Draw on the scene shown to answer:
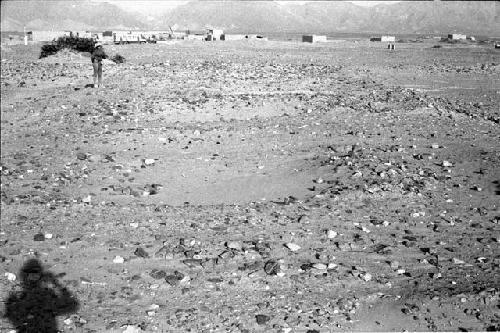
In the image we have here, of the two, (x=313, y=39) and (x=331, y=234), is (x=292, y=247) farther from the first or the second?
(x=313, y=39)

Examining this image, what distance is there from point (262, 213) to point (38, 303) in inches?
114

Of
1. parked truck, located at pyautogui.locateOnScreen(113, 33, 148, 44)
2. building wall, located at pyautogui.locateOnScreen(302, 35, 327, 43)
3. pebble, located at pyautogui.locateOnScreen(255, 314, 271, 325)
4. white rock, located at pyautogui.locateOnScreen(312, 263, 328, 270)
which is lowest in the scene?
pebble, located at pyautogui.locateOnScreen(255, 314, 271, 325)

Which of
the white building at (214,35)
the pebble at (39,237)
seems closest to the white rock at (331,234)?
the pebble at (39,237)

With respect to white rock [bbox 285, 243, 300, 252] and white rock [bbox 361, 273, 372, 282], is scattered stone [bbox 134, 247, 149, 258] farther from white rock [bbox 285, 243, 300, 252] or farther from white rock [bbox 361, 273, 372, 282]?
white rock [bbox 361, 273, 372, 282]

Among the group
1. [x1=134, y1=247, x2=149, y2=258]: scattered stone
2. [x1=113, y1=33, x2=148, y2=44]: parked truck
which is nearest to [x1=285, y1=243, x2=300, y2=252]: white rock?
[x1=134, y1=247, x2=149, y2=258]: scattered stone

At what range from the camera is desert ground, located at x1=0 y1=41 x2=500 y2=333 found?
427 cm

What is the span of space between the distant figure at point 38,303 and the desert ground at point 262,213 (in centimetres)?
5

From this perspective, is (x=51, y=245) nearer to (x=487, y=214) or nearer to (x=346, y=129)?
(x=487, y=214)

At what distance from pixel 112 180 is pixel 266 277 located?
12.7ft

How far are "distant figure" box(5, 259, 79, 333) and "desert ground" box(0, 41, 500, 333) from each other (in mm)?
45

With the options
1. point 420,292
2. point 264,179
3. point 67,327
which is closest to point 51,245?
point 67,327

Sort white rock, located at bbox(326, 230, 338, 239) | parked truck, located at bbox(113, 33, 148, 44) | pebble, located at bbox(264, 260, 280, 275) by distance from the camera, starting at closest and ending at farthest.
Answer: pebble, located at bbox(264, 260, 280, 275), white rock, located at bbox(326, 230, 338, 239), parked truck, located at bbox(113, 33, 148, 44)

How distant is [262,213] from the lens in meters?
→ 6.37

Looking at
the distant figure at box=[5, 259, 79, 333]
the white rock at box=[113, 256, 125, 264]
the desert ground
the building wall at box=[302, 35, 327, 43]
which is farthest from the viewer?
the building wall at box=[302, 35, 327, 43]
